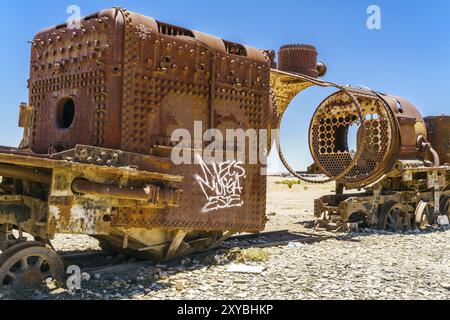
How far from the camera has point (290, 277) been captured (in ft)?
21.1

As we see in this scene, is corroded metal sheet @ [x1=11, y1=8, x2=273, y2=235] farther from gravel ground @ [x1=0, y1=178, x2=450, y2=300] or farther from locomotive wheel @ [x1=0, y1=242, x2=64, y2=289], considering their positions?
gravel ground @ [x1=0, y1=178, x2=450, y2=300]

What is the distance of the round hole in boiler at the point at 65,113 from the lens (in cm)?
705

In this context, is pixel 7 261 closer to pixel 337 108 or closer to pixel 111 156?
pixel 111 156

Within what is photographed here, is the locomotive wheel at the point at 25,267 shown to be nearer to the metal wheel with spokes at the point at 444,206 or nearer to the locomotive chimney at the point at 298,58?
the locomotive chimney at the point at 298,58

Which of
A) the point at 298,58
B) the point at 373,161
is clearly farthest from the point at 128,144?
the point at 373,161

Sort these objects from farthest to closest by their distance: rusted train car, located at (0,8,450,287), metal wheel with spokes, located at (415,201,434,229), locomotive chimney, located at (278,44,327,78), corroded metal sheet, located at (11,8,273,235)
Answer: metal wheel with spokes, located at (415,201,434,229), locomotive chimney, located at (278,44,327,78), corroded metal sheet, located at (11,8,273,235), rusted train car, located at (0,8,450,287)

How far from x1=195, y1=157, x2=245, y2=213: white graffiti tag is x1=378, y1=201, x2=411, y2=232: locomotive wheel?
576cm

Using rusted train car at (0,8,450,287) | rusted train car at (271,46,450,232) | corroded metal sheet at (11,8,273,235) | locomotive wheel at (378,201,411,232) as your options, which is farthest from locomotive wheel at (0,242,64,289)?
locomotive wheel at (378,201,411,232)

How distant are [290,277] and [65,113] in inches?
169

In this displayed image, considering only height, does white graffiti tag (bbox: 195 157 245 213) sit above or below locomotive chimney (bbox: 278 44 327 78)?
below

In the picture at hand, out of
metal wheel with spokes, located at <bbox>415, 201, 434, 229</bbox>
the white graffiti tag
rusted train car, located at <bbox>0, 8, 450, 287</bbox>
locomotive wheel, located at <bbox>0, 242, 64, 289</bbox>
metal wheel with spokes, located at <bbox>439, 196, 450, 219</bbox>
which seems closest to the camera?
locomotive wheel, located at <bbox>0, 242, 64, 289</bbox>

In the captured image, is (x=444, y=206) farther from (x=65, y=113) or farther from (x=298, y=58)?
(x=65, y=113)

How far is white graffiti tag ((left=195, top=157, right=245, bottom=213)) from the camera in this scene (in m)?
7.19
